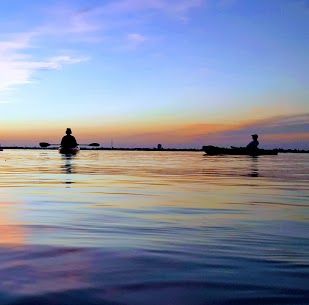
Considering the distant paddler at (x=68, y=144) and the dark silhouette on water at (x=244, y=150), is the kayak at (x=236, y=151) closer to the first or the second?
the dark silhouette on water at (x=244, y=150)

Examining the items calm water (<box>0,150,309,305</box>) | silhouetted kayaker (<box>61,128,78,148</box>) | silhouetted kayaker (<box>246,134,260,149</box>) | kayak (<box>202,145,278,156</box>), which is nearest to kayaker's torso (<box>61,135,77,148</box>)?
silhouetted kayaker (<box>61,128,78,148</box>)

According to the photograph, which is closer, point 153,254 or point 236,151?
point 153,254

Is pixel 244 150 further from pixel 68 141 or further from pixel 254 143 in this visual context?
pixel 68 141

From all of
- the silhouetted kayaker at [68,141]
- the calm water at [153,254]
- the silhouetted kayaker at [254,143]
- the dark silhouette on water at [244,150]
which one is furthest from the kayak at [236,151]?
the calm water at [153,254]

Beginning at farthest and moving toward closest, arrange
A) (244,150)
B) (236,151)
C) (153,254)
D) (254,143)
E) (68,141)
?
(68,141)
(236,151)
(244,150)
(254,143)
(153,254)

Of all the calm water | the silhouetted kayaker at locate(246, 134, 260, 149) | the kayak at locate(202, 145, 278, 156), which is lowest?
the calm water

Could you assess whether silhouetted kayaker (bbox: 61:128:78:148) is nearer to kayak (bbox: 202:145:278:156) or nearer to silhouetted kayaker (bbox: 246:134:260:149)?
kayak (bbox: 202:145:278:156)

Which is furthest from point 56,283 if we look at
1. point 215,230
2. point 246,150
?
point 246,150

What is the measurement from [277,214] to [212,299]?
6.58 metres

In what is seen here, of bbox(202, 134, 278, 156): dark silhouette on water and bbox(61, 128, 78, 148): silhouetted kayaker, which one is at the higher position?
bbox(61, 128, 78, 148): silhouetted kayaker

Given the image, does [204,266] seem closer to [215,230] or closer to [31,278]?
[31,278]

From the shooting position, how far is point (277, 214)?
9.82m

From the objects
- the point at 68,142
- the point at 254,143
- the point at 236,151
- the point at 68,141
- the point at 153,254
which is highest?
the point at 68,141

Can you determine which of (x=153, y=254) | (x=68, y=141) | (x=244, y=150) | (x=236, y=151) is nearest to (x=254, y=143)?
(x=244, y=150)
